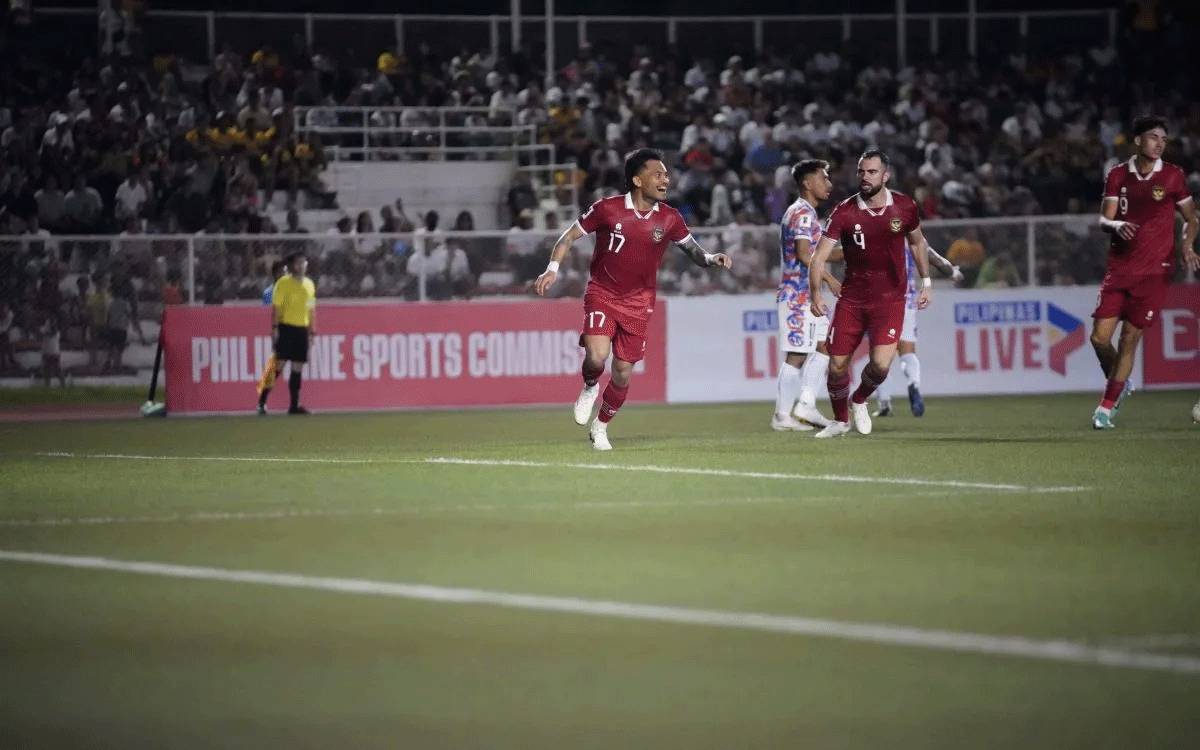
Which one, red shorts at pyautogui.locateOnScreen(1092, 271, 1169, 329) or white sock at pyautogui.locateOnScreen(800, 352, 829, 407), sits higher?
red shorts at pyautogui.locateOnScreen(1092, 271, 1169, 329)

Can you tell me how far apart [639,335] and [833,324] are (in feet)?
5.58

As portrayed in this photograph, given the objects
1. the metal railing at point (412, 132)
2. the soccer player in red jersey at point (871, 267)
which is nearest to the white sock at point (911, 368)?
the soccer player in red jersey at point (871, 267)

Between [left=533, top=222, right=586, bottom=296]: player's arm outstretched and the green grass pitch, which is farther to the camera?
[left=533, top=222, right=586, bottom=296]: player's arm outstretched

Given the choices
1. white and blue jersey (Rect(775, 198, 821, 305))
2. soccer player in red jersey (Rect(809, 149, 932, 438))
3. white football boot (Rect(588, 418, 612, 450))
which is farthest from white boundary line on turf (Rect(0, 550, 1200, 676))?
white and blue jersey (Rect(775, 198, 821, 305))

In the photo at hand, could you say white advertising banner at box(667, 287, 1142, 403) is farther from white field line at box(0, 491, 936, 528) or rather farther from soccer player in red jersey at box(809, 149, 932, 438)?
white field line at box(0, 491, 936, 528)

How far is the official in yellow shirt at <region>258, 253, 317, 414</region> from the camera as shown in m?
25.1

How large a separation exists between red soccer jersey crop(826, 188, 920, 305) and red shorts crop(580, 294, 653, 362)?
1.74 m

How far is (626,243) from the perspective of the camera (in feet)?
55.7

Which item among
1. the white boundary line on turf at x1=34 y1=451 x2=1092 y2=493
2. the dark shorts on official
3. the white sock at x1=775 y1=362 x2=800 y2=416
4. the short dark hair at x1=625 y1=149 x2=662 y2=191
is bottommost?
the white boundary line on turf at x1=34 y1=451 x2=1092 y2=493

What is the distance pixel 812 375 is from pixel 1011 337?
931 cm

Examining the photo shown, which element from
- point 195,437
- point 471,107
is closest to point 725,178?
point 471,107

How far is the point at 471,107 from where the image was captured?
3522 cm

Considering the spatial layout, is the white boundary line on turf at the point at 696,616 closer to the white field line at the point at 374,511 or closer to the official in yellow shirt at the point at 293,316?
the white field line at the point at 374,511

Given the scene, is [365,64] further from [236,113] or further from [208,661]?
[208,661]
